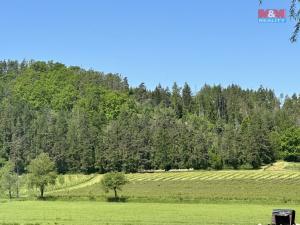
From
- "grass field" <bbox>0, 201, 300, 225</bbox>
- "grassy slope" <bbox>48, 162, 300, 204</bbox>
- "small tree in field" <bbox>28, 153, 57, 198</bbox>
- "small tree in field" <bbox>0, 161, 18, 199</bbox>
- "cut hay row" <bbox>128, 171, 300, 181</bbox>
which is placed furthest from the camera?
"cut hay row" <bbox>128, 171, 300, 181</bbox>

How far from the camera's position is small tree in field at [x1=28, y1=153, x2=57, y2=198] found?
13038 centimetres

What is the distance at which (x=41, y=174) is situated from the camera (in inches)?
5256

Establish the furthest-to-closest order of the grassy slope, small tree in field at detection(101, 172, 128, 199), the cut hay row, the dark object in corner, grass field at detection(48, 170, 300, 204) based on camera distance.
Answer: the cut hay row, small tree in field at detection(101, 172, 128, 199), the grassy slope, grass field at detection(48, 170, 300, 204), the dark object in corner

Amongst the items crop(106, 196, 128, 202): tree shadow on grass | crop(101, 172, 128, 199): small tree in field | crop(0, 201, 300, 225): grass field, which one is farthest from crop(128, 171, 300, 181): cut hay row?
crop(0, 201, 300, 225): grass field

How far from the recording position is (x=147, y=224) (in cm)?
5569

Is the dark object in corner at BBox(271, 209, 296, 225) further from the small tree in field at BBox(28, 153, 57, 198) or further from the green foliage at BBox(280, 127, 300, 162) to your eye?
the green foliage at BBox(280, 127, 300, 162)

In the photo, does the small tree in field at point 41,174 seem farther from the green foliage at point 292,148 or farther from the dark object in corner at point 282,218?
the dark object in corner at point 282,218

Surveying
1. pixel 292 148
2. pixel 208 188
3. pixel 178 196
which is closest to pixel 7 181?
pixel 178 196

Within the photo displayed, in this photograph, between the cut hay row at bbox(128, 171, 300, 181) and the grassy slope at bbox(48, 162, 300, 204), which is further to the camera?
the cut hay row at bbox(128, 171, 300, 181)

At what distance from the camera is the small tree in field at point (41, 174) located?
13038cm

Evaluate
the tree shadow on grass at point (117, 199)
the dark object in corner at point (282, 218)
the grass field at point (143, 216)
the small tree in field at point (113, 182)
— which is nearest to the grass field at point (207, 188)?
the tree shadow on grass at point (117, 199)

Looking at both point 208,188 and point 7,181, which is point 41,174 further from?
point 208,188

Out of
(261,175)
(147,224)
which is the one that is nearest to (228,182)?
(261,175)

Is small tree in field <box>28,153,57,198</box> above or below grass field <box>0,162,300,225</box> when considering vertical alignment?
above
